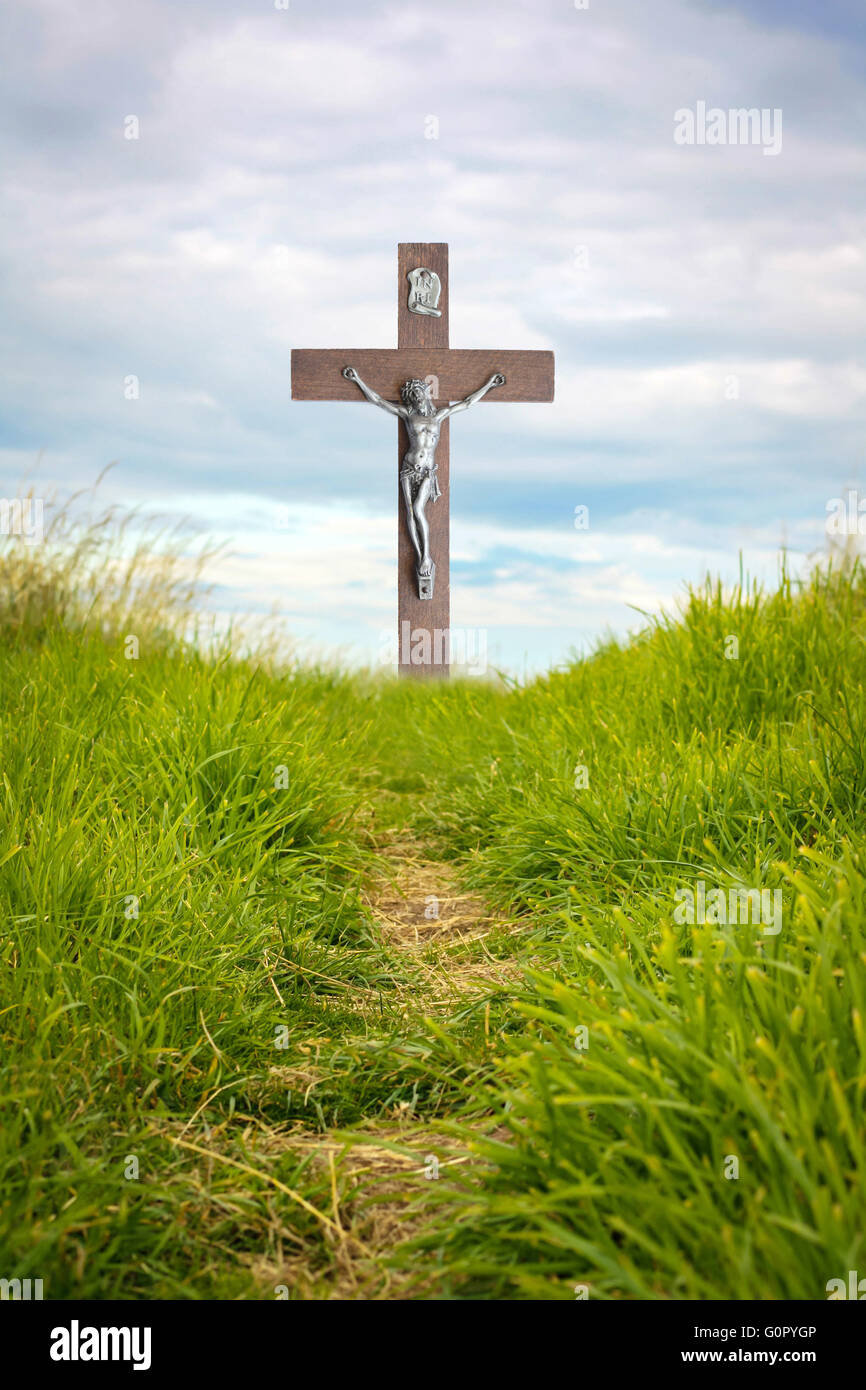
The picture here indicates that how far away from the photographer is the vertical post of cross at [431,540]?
7844 mm

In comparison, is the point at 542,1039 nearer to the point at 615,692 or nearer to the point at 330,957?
the point at 330,957

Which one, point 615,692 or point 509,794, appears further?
point 615,692

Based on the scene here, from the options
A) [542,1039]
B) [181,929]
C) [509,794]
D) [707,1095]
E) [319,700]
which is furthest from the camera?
[319,700]

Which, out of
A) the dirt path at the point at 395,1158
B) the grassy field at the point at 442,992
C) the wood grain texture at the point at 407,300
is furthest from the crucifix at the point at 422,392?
the dirt path at the point at 395,1158

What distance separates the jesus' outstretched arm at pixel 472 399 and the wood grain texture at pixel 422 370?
50 mm

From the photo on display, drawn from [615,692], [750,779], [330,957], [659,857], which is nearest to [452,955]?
[330,957]

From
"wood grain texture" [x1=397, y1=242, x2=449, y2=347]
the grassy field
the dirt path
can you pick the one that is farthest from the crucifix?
the dirt path

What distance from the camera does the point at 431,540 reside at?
7.92 metres

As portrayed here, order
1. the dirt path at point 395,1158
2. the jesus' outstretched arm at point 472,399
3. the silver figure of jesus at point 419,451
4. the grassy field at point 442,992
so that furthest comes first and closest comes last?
the jesus' outstretched arm at point 472,399 < the silver figure of jesus at point 419,451 < the dirt path at point 395,1158 < the grassy field at point 442,992

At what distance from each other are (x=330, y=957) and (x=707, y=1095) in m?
1.42

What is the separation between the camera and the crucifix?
7.76 m

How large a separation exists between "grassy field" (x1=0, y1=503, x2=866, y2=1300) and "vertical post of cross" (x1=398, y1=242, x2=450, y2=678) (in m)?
3.92

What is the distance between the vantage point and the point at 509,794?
356 centimetres

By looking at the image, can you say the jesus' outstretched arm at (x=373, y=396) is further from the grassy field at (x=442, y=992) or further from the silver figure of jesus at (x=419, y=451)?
the grassy field at (x=442, y=992)
